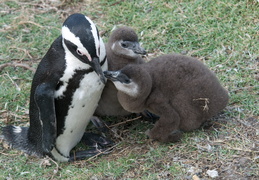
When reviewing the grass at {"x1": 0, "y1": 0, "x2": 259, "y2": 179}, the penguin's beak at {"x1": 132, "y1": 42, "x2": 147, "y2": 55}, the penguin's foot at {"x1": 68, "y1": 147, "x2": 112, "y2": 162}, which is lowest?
the penguin's foot at {"x1": 68, "y1": 147, "x2": 112, "y2": 162}

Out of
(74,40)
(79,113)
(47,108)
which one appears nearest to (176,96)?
(79,113)

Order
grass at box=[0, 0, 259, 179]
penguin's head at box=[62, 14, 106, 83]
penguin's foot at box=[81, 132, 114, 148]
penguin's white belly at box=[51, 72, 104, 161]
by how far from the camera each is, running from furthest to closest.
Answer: penguin's foot at box=[81, 132, 114, 148] → penguin's white belly at box=[51, 72, 104, 161] → grass at box=[0, 0, 259, 179] → penguin's head at box=[62, 14, 106, 83]

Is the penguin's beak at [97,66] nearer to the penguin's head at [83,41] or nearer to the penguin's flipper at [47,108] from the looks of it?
the penguin's head at [83,41]

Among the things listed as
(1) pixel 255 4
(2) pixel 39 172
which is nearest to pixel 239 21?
(1) pixel 255 4

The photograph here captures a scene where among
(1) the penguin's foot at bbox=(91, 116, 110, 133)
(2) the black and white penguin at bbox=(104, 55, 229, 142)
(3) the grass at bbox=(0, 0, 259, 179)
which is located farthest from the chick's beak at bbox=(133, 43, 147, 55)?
(1) the penguin's foot at bbox=(91, 116, 110, 133)

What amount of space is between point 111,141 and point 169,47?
154cm

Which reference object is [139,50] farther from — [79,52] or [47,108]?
[47,108]

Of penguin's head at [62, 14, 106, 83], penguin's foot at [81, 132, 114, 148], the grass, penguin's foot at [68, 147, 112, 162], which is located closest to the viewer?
penguin's head at [62, 14, 106, 83]

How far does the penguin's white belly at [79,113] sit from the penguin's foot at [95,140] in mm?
112

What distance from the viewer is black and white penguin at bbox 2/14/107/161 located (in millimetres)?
3527

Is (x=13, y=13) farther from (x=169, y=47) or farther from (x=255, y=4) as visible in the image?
(x=255, y=4)

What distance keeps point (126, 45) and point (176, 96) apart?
70 cm

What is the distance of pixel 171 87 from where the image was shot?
3814mm

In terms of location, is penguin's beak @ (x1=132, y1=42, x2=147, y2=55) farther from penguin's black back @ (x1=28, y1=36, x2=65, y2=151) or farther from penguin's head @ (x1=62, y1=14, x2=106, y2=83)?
penguin's black back @ (x1=28, y1=36, x2=65, y2=151)
